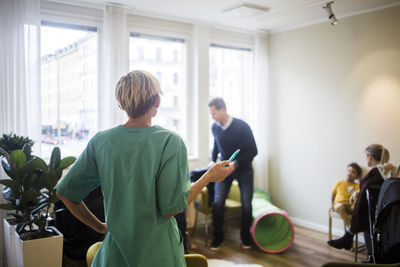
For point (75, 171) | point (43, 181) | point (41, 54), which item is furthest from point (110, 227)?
point (41, 54)

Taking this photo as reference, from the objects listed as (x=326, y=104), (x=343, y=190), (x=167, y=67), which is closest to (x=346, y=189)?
(x=343, y=190)

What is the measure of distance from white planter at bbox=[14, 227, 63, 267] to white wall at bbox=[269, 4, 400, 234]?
11.2 ft

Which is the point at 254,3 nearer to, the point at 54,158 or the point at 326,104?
the point at 326,104

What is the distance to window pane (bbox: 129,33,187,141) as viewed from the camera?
4.78 metres

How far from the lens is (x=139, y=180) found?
1379 mm

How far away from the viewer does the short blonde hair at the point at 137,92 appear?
140 cm

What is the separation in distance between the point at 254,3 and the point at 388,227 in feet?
8.77

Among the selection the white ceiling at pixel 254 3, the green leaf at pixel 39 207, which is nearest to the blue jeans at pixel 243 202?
the white ceiling at pixel 254 3

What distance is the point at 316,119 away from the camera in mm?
5070

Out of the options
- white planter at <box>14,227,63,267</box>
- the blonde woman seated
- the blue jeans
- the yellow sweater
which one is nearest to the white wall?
the yellow sweater

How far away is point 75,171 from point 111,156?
17 centimetres

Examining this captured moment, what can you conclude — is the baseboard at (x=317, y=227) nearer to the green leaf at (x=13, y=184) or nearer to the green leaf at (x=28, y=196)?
the green leaf at (x=28, y=196)

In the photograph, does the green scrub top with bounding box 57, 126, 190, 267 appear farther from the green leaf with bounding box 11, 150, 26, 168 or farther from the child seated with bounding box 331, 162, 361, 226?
the child seated with bounding box 331, 162, 361, 226

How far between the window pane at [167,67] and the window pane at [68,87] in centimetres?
59
